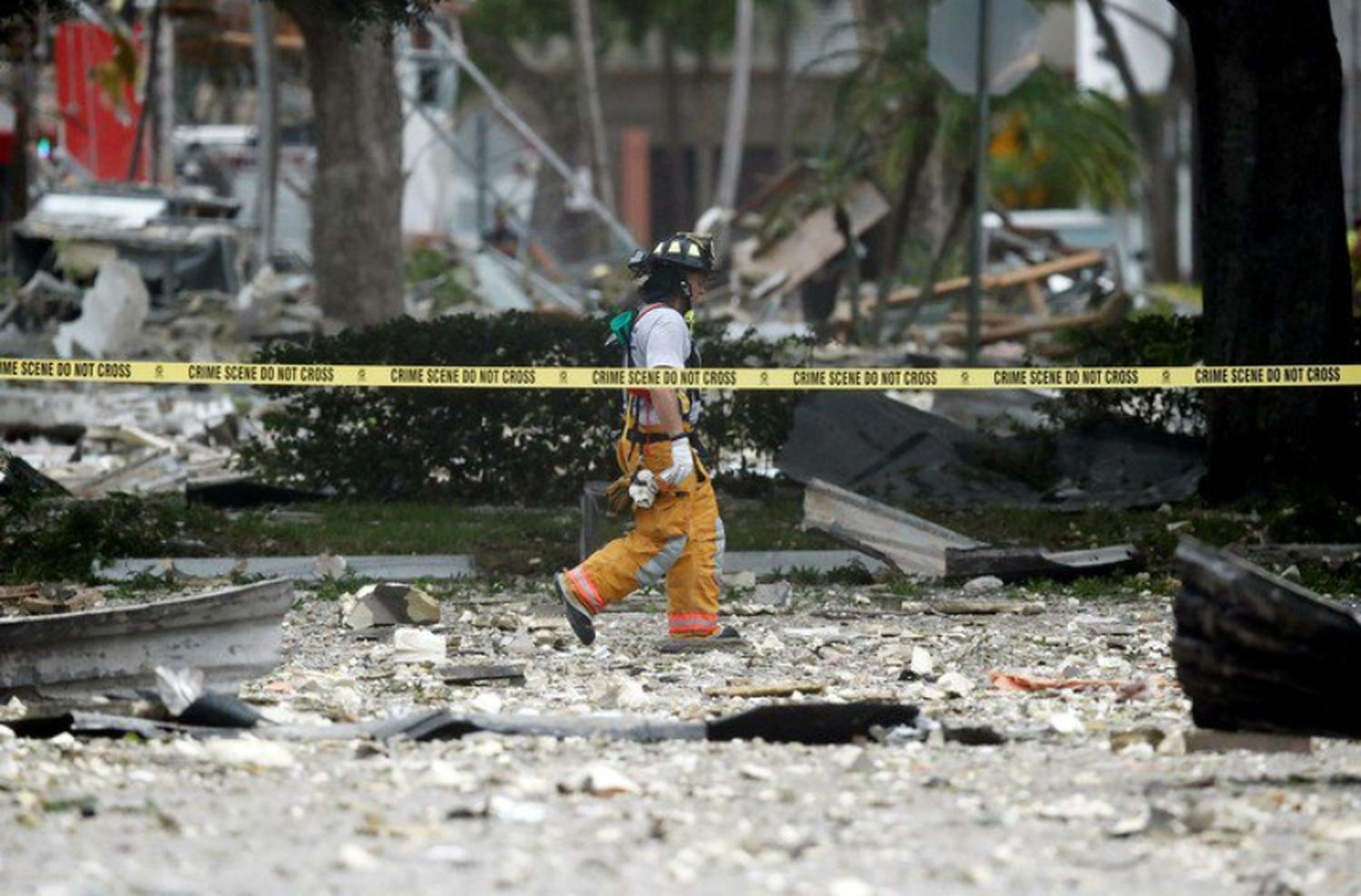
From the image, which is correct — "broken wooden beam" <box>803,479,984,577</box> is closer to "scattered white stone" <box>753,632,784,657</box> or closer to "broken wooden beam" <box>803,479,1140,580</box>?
"broken wooden beam" <box>803,479,1140,580</box>

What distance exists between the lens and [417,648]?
984 cm

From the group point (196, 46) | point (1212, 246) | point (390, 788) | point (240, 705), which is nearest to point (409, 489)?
point (1212, 246)

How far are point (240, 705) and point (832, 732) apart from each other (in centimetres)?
175

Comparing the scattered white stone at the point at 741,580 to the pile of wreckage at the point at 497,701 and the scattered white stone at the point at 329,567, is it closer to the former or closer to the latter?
the scattered white stone at the point at 329,567

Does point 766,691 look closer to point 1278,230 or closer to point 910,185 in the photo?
point 1278,230

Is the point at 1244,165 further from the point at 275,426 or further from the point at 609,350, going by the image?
the point at 275,426

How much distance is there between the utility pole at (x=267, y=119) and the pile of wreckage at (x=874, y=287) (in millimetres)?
5280

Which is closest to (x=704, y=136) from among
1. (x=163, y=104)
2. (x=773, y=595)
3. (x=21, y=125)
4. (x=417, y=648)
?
(x=163, y=104)

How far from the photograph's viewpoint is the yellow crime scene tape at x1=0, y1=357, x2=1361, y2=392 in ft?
38.0

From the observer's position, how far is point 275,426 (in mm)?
13711

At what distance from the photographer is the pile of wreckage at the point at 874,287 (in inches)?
936

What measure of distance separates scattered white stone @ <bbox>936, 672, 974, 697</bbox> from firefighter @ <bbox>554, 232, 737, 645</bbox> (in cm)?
123

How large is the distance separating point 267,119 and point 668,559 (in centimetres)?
2051

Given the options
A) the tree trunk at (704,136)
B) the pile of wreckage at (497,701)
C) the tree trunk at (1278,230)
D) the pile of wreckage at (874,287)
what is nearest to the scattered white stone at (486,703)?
the pile of wreckage at (497,701)
